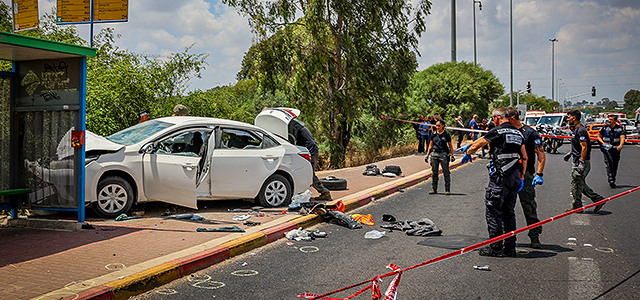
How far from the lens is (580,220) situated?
8211mm

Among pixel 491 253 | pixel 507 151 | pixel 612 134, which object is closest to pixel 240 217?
pixel 491 253

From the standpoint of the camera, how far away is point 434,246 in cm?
660

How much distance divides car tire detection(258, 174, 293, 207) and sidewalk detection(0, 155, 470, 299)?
46 cm

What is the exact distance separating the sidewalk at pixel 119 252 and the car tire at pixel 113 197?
28 centimetres

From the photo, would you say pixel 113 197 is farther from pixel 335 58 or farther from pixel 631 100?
pixel 631 100

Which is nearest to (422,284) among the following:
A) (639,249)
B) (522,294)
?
(522,294)

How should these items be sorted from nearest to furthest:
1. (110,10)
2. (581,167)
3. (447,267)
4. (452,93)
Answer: (447,267)
(110,10)
(581,167)
(452,93)

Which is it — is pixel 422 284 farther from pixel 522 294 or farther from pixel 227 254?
pixel 227 254

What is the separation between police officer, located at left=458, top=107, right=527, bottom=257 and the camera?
6.00m

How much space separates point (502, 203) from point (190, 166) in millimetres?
4697

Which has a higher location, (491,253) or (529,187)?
(529,187)

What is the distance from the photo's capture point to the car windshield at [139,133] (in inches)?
319

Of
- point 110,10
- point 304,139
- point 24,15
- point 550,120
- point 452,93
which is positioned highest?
point 452,93

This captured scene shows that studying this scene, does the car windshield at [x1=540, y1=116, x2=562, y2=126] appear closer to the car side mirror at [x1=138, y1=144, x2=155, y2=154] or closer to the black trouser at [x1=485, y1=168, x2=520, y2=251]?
the black trouser at [x1=485, y1=168, x2=520, y2=251]
